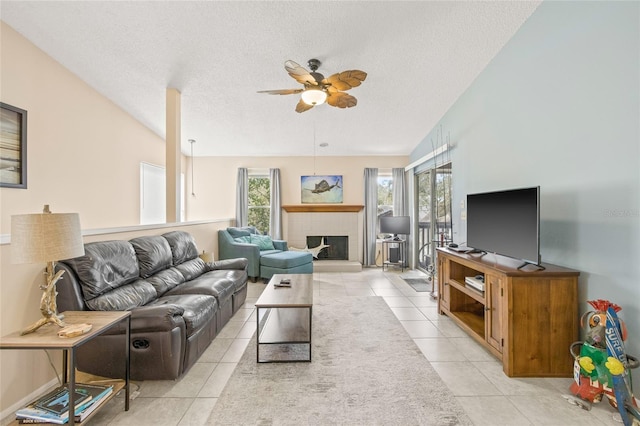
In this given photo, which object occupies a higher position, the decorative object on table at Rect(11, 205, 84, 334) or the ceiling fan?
the ceiling fan

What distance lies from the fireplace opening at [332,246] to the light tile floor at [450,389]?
343 centimetres

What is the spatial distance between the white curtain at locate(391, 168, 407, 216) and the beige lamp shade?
5748mm

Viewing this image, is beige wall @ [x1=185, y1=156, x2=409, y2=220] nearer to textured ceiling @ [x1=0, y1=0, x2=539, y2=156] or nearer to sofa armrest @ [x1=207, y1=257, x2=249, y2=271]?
textured ceiling @ [x1=0, y1=0, x2=539, y2=156]

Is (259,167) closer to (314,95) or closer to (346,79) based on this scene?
(314,95)

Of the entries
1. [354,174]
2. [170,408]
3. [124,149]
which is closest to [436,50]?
[354,174]

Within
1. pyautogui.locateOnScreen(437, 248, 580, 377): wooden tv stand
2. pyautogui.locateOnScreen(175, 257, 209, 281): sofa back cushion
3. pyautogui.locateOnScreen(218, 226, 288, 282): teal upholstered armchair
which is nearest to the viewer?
pyautogui.locateOnScreen(437, 248, 580, 377): wooden tv stand

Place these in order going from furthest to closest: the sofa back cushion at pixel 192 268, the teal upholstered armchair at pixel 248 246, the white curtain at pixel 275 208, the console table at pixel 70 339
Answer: the white curtain at pixel 275 208 → the teal upholstered armchair at pixel 248 246 → the sofa back cushion at pixel 192 268 → the console table at pixel 70 339

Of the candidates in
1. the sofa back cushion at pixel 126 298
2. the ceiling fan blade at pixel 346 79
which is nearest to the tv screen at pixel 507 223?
the ceiling fan blade at pixel 346 79

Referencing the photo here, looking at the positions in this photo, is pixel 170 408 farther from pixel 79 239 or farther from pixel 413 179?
pixel 413 179

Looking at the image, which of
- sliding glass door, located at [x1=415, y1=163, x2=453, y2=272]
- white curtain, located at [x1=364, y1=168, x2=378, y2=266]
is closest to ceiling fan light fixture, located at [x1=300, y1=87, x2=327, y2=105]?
sliding glass door, located at [x1=415, y1=163, x2=453, y2=272]

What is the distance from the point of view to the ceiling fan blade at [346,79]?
2547mm

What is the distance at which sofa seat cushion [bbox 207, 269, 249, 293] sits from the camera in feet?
10.7

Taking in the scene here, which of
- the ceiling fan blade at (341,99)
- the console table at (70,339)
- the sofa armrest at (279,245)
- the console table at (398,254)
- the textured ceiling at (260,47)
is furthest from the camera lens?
the console table at (398,254)

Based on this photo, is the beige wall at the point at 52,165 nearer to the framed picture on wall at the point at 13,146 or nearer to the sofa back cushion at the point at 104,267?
the framed picture on wall at the point at 13,146
